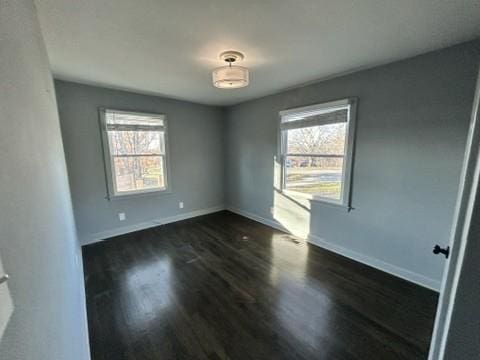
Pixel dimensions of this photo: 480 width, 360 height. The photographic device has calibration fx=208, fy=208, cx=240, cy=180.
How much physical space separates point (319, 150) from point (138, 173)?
294 cm

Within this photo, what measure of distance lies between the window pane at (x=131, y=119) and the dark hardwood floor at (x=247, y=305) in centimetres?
192

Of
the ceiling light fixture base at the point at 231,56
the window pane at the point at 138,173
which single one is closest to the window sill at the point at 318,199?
the ceiling light fixture base at the point at 231,56

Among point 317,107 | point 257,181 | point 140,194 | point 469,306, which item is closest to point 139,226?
point 140,194

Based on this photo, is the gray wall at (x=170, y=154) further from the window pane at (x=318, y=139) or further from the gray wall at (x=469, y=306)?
the gray wall at (x=469, y=306)

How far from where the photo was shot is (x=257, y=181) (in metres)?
4.00

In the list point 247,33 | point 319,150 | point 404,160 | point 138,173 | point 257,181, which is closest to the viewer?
point 247,33

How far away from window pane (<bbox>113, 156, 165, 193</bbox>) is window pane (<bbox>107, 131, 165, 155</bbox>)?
108mm

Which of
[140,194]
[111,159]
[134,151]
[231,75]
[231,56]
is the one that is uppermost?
[231,56]

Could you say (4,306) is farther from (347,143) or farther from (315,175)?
(315,175)

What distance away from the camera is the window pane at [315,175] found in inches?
111

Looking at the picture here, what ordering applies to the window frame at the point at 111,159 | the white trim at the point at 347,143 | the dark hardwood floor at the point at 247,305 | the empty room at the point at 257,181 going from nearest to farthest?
the empty room at the point at 257,181 < the dark hardwood floor at the point at 247,305 < the white trim at the point at 347,143 < the window frame at the point at 111,159

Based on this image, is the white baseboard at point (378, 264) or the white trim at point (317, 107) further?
the white trim at point (317, 107)

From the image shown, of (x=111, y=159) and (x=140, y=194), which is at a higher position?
(x=111, y=159)

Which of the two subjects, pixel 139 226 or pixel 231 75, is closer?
pixel 231 75
